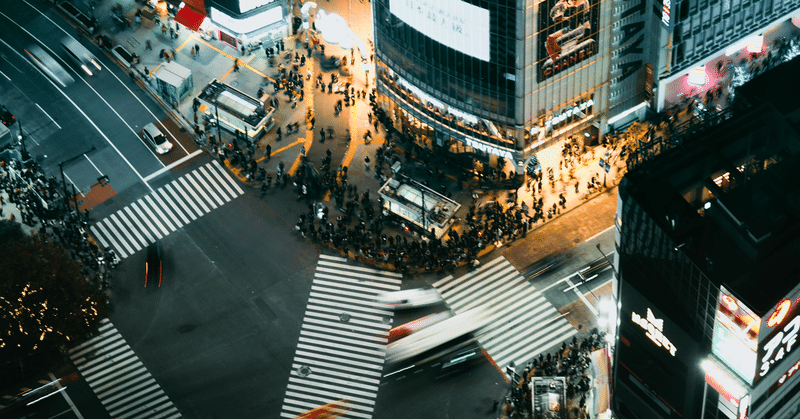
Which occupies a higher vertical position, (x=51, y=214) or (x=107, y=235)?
(x=51, y=214)

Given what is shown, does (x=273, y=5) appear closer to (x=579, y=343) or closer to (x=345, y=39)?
(x=345, y=39)

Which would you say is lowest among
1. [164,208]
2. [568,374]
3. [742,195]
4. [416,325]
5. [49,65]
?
[742,195]

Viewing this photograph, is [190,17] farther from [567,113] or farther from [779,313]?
[779,313]

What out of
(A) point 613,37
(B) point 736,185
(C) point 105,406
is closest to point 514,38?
(A) point 613,37

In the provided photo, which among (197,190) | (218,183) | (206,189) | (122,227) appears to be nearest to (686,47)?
(218,183)

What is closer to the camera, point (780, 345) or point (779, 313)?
point (779, 313)

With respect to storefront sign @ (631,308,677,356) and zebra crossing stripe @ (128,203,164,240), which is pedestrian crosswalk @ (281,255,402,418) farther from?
storefront sign @ (631,308,677,356)
